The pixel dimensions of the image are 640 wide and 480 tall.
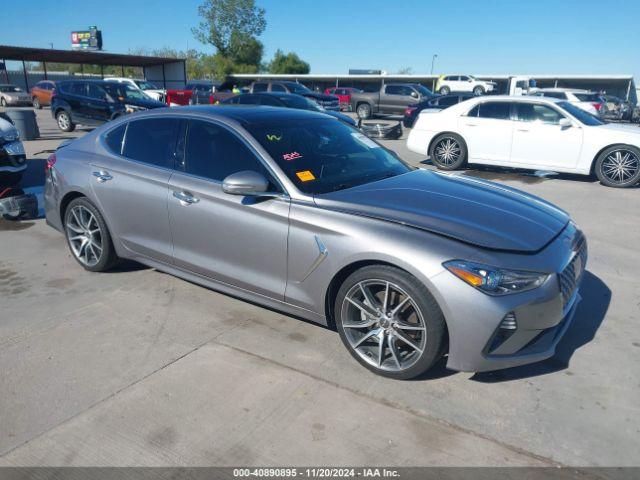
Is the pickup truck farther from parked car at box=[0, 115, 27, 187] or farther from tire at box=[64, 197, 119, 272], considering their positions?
tire at box=[64, 197, 119, 272]

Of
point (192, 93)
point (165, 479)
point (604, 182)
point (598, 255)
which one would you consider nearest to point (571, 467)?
point (165, 479)

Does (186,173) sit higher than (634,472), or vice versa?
(186,173)

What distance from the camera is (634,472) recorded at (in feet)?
7.95

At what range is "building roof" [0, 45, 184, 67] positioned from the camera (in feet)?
114

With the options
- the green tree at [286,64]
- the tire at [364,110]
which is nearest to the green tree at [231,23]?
the green tree at [286,64]

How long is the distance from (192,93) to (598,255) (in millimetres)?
22195

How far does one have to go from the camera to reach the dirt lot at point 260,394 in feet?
8.44

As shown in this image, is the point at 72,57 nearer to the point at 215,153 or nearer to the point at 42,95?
the point at 42,95

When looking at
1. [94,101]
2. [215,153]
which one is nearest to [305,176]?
[215,153]

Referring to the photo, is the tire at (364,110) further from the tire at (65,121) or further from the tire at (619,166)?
the tire at (619,166)

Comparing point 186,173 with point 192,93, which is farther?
point 192,93

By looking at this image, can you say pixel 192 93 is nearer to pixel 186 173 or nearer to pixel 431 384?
pixel 186 173

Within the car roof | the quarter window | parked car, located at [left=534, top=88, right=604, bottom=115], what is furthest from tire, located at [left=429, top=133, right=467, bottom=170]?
parked car, located at [left=534, top=88, right=604, bottom=115]

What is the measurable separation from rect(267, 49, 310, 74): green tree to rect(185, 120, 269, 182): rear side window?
8642 centimetres
